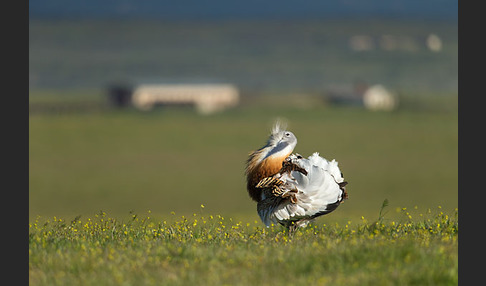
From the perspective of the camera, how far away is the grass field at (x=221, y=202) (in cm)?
1069

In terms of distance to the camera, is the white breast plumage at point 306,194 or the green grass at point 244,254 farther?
the white breast plumage at point 306,194

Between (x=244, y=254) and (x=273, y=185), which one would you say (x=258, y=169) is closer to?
(x=273, y=185)

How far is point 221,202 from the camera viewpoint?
47844mm

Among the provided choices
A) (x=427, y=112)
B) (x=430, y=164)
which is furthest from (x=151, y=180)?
(x=427, y=112)

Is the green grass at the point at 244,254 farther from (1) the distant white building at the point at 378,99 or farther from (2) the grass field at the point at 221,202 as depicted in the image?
(1) the distant white building at the point at 378,99

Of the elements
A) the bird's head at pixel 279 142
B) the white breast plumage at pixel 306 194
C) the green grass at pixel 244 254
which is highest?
the bird's head at pixel 279 142

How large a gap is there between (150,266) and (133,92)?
13583 centimetres

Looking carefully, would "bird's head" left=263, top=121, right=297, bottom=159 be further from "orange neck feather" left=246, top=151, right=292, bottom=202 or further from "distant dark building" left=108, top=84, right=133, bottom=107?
"distant dark building" left=108, top=84, right=133, bottom=107

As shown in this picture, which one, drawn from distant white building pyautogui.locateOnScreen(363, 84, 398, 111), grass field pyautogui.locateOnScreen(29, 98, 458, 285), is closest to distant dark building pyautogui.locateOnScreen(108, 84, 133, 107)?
grass field pyautogui.locateOnScreen(29, 98, 458, 285)

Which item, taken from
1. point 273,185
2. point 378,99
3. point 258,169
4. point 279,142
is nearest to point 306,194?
point 273,185

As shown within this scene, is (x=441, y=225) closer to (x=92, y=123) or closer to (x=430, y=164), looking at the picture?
(x=430, y=164)

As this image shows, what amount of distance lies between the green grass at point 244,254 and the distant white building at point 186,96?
12075cm

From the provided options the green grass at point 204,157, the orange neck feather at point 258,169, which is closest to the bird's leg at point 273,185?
the orange neck feather at point 258,169

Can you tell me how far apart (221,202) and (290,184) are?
113 ft
